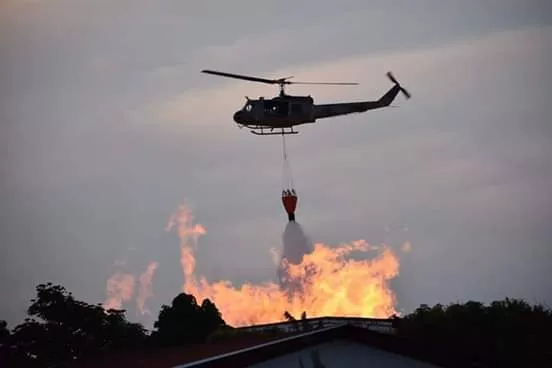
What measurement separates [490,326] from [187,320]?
31.8m

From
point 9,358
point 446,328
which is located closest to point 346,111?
point 446,328

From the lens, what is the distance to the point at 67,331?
301ft

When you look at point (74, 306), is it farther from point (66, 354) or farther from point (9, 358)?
point (9, 358)

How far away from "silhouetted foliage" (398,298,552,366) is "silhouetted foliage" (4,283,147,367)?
23766mm

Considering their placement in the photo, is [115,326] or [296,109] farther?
[115,326]

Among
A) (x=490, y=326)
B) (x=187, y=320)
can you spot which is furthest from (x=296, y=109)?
(x=187, y=320)

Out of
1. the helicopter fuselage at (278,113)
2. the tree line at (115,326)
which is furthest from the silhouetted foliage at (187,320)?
the helicopter fuselage at (278,113)

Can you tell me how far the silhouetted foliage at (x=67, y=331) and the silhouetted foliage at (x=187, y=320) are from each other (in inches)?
63.9

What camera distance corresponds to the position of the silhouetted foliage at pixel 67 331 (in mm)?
87438

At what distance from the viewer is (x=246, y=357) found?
3706 centimetres

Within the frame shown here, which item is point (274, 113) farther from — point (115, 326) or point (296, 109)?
point (115, 326)

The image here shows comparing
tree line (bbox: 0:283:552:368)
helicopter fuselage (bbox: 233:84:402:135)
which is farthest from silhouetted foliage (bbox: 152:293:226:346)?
helicopter fuselage (bbox: 233:84:402:135)

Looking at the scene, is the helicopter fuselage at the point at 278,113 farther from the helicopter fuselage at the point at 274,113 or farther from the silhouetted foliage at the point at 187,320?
the silhouetted foliage at the point at 187,320

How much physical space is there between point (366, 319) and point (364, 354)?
32.2 meters
